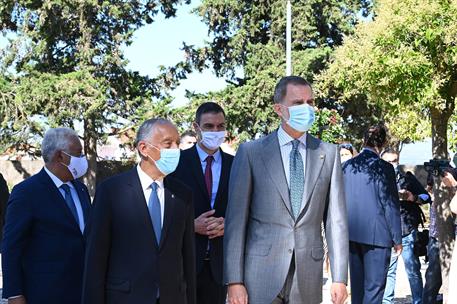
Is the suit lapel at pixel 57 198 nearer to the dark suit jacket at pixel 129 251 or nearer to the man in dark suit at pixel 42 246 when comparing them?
the man in dark suit at pixel 42 246

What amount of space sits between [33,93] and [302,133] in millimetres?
28130

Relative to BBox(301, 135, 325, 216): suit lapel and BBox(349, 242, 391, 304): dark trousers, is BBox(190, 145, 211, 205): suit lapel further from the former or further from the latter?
BBox(349, 242, 391, 304): dark trousers

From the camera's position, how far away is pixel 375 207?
329 inches

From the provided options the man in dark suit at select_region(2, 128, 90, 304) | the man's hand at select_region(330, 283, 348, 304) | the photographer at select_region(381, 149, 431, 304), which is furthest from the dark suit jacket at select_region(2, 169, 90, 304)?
the photographer at select_region(381, 149, 431, 304)

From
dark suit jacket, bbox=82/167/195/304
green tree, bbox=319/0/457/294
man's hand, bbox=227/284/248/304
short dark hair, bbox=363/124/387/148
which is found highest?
green tree, bbox=319/0/457/294

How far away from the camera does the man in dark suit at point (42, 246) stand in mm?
5582

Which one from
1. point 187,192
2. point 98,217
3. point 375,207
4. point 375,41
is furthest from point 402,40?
point 98,217

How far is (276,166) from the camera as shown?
5094 mm

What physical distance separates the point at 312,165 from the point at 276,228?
48 centimetres

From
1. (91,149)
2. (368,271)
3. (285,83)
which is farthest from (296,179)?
(91,149)

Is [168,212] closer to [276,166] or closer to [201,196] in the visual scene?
[276,166]

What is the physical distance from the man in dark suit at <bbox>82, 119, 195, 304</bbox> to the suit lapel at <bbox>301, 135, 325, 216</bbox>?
0.77 meters

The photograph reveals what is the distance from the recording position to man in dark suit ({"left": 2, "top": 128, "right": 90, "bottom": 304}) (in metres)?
5.58

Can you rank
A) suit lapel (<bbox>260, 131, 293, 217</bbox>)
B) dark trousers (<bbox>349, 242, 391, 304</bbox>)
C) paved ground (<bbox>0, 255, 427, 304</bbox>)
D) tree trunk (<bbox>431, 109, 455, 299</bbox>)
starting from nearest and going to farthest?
suit lapel (<bbox>260, 131, 293, 217</bbox>), dark trousers (<bbox>349, 242, 391, 304</bbox>), tree trunk (<bbox>431, 109, 455, 299</bbox>), paved ground (<bbox>0, 255, 427, 304</bbox>)
